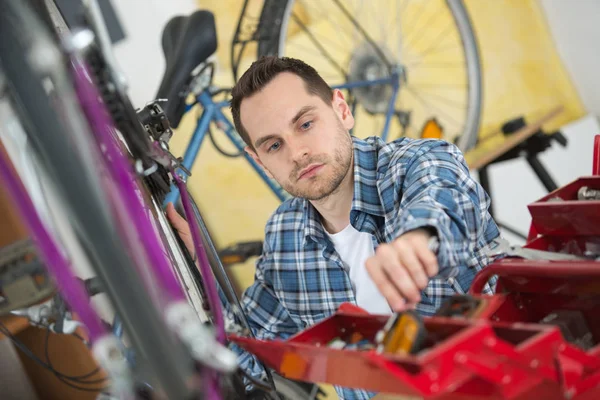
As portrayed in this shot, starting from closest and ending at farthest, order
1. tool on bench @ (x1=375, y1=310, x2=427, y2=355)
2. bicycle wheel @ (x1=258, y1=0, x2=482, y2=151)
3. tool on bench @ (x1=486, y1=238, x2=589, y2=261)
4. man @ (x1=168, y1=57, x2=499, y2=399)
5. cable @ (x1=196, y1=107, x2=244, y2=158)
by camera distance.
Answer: tool on bench @ (x1=375, y1=310, x2=427, y2=355)
tool on bench @ (x1=486, y1=238, x2=589, y2=261)
man @ (x1=168, y1=57, x2=499, y2=399)
cable @ (x1=196, y1=107, x2=244, y2=158)
bicycle wheel @ (x1=258, y1=0, x2=482, y2=151)

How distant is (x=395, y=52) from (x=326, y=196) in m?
1.37

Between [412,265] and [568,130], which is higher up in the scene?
[412,265]

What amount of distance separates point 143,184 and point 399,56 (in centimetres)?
181

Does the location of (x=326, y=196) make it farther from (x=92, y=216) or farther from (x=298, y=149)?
(x=92, y=216)

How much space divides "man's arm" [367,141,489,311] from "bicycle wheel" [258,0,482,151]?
1.11 metres

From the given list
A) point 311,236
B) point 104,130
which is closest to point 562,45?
point 311,236

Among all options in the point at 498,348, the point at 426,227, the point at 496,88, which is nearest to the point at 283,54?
the point at 496,88

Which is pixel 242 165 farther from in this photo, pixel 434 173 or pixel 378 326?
pixel 378 326

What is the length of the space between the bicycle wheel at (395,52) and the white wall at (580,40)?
509 mm

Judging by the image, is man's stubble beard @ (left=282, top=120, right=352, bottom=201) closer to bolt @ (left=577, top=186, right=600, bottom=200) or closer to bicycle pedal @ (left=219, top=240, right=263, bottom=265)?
bolt @ (left=577, top=186, right=600, bottom=200)

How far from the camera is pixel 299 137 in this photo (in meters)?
1.09

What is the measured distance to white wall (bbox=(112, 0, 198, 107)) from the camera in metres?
1.72

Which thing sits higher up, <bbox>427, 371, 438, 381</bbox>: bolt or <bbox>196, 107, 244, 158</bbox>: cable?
<bbox>196, 107, 244, 158</bbox>: cable

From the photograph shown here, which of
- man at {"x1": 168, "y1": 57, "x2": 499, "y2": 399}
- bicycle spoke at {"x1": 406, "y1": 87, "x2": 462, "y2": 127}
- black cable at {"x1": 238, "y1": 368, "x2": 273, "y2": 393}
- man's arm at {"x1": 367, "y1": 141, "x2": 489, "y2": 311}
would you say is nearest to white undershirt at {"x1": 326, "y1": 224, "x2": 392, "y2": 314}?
man at {"x1": 168, "y1": 57, "x2": 499, "y2": 399}
